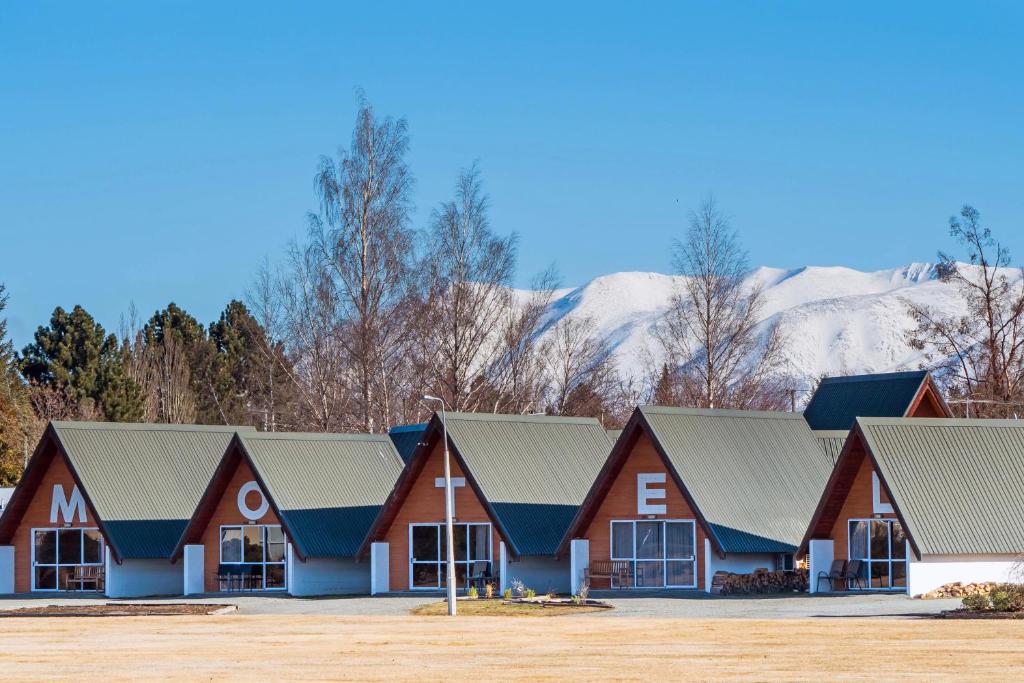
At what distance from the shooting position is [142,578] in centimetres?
5256

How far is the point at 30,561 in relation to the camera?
180 feet

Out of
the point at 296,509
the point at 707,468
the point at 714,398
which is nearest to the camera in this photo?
the point at 707,468

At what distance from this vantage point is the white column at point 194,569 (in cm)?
5156

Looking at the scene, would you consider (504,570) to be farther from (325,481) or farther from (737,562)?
(325,481)

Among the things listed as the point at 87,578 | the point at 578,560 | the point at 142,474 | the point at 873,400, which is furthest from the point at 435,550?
the point at 873,400

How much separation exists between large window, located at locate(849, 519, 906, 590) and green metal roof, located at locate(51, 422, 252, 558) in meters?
18.6

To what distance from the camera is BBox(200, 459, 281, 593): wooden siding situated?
2045 inches

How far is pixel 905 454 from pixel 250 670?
22.3 m

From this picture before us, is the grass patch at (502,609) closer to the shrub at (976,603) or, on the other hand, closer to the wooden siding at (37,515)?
the shrub at (976,603)

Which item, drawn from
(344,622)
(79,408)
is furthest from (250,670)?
(79,408)

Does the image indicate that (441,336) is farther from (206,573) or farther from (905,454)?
(905,454)

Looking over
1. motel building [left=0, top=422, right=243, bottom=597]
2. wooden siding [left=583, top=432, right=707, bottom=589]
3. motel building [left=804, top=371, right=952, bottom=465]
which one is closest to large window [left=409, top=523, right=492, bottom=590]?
wooden siding [left=583, top=432, right=707, bottom=589]

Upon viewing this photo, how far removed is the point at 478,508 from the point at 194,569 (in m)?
8.86

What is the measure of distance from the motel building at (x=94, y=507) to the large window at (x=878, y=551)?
18942 millimetres
